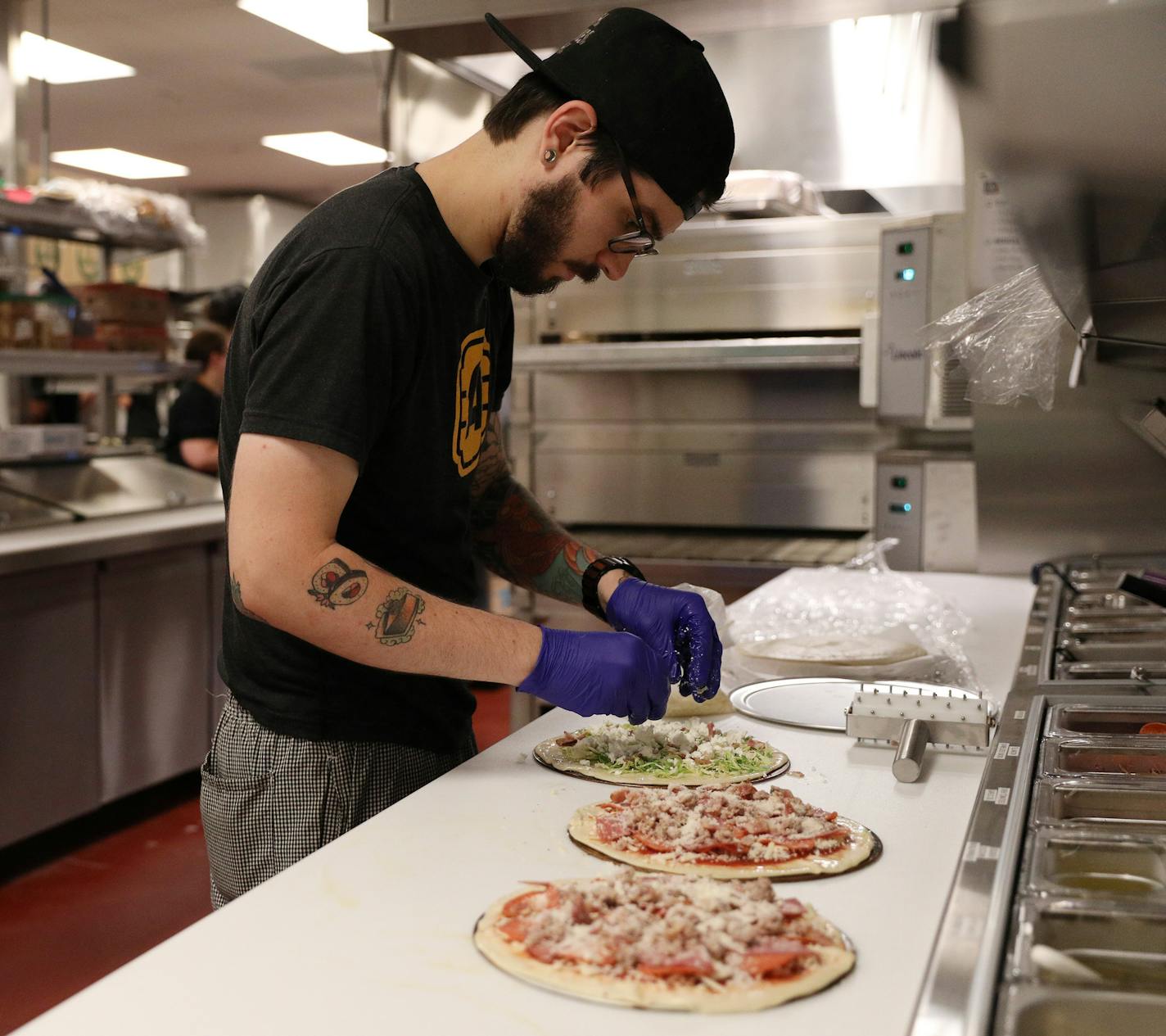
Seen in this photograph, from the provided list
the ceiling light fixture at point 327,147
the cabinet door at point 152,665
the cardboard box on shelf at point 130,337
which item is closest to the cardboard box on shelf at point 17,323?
the cardboard box on shelf at point 130,337

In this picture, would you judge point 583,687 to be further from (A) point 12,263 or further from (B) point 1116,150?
(A) point 12,263

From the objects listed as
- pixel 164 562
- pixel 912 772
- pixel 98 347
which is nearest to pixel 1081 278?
pixel 912 772

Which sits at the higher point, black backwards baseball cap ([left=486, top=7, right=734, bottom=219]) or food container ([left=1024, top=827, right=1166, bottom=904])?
black backwards baseball cap ([left=486, top=7, right=734, bottom=219])

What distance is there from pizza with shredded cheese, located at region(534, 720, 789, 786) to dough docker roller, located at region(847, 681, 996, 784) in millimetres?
124

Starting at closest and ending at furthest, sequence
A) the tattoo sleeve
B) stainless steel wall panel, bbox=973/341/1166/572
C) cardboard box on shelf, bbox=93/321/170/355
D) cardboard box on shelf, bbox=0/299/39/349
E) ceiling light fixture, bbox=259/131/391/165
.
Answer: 1. the tattoo sleeve
2. stainless steel wall panel, bbox=973/341/1166/572
3. cardboard box on shelf, bbox=0/299/39/349
4. cardboard box on shelf, bbox=93/321/170/355
5. ceiling light fixture, bbox=259/131/391/165

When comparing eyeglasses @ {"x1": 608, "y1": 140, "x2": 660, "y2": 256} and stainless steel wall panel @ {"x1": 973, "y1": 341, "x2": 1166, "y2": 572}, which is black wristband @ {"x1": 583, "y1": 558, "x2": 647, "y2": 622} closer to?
eyeglasses @ {"x1": 608, "y1": 140, "x2": 660, "y2": 256}

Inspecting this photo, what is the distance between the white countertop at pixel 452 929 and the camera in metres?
0.87

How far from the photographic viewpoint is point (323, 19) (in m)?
5.96

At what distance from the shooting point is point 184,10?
585 centimetres

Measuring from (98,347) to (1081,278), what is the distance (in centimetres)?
354

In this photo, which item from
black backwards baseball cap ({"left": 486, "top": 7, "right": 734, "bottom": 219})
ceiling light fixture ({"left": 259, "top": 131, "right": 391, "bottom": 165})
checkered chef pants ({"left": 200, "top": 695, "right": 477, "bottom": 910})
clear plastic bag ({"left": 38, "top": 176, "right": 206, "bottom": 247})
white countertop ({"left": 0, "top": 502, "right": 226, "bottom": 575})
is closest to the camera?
black backwards baseball cap ({"left": 486, "top": 7, "right": 734, "bottom": 219})

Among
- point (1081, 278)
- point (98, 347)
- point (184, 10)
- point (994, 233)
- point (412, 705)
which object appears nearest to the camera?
point (412, 705)

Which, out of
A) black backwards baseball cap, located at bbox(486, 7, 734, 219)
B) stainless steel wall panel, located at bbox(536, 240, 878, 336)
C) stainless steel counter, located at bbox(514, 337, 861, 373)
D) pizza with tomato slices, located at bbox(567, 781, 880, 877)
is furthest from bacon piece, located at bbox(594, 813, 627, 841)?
stainless steel wall panel, located at bbox(536, 240, 878, 336)

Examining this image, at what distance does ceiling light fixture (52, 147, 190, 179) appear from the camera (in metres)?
9.27
